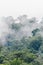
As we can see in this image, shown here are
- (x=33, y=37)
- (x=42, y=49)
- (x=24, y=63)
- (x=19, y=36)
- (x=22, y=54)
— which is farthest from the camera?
(x=19, y=36)

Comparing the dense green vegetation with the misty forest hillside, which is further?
the misty forest hillside

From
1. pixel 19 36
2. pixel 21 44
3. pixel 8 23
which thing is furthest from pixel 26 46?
pixel 8 23

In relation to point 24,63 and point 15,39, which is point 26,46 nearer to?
point 15,39

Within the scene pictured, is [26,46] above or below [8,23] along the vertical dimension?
below

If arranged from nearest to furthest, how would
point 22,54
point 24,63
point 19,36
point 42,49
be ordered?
point 24,63, point 22,54, point 42,49, point 19,36

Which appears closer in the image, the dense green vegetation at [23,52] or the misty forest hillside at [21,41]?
the dense green vegetation at [23,52]

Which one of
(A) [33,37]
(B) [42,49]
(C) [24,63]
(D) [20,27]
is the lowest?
(C) [24,63]

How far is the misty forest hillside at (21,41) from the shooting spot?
686 inches

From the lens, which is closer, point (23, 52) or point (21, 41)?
point (23, 52)

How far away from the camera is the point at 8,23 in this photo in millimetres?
24344

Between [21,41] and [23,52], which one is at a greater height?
[21,41]

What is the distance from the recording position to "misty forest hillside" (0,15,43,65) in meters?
17.4

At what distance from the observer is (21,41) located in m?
21.7

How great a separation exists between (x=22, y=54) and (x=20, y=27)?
6.70 m
